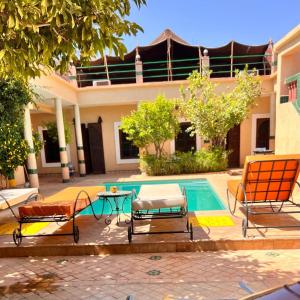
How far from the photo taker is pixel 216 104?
1002cm

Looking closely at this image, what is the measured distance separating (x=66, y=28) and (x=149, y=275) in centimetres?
271

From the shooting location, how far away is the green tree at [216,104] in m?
9.95

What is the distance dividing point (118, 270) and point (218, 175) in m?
7.48

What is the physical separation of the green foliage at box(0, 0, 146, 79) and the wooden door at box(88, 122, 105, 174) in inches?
432

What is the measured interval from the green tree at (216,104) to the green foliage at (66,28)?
8031mm

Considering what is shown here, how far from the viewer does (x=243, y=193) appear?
3.93 m

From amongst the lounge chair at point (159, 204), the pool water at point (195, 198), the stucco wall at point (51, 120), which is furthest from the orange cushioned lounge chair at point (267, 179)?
the stucco wall at point (51, 120)

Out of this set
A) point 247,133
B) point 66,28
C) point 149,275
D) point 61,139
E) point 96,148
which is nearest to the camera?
point 66,28

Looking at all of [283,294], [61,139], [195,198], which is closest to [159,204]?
[283,294]

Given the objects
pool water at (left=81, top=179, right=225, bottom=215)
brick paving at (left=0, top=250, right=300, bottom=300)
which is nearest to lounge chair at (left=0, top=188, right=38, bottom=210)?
brick paving at (left=0, top=250, right=300, bottom=300)

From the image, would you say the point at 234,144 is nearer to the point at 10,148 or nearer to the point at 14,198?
the point at 10,148

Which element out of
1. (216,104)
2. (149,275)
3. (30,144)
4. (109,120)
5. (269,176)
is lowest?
(149,275)

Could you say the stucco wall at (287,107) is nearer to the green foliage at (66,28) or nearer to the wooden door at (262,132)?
the green foliage at (66,28)

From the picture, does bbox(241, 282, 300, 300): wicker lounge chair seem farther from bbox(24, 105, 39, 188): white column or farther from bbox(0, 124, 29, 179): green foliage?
bbox(24, 105, 39, 188): white column
